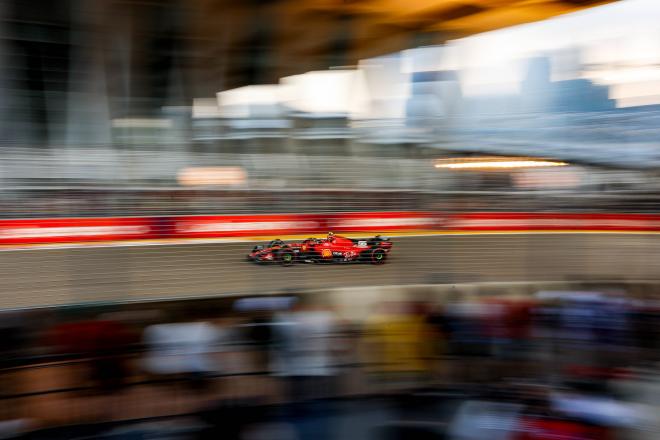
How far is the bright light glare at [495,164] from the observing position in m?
8.24

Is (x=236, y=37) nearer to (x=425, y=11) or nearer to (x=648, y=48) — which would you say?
(x=425, y=11)

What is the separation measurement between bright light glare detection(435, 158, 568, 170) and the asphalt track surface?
1.10 metres

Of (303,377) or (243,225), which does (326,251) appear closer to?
(243,225)

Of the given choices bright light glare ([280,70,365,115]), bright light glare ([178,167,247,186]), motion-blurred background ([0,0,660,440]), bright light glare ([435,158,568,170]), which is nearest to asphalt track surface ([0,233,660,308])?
motion-blurred background ([0,0,660,440])

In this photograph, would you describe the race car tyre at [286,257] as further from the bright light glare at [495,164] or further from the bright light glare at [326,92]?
the bright light glare at [495,164]

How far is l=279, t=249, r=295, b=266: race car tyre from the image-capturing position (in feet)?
22.5

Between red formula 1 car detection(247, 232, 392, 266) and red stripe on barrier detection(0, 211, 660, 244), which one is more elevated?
red stripe on barrier detection(0, 211, 660, 244)

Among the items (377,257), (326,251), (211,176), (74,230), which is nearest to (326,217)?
(326,251)

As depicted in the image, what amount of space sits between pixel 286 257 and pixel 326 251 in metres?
0.55

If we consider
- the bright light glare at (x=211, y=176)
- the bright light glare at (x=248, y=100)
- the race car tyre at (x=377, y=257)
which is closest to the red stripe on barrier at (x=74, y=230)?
the bright light glare at (x=211, y=176)

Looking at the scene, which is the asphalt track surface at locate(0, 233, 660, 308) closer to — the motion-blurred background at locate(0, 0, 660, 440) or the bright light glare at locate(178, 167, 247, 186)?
the motion-blurred background at locate(0, 0, 660, 440)

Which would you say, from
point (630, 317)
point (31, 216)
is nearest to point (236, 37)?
point (31, 216)

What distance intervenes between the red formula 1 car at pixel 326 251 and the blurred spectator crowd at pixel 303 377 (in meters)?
1.18

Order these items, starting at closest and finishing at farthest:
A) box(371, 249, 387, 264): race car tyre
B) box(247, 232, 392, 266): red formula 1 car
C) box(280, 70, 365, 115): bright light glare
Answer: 1. box(247, 232, 392, 266): red formula 1 car
2. box(280, 70, 365, 115): bright light glare
3. box(371, 249, 387, 264): race car tyre
